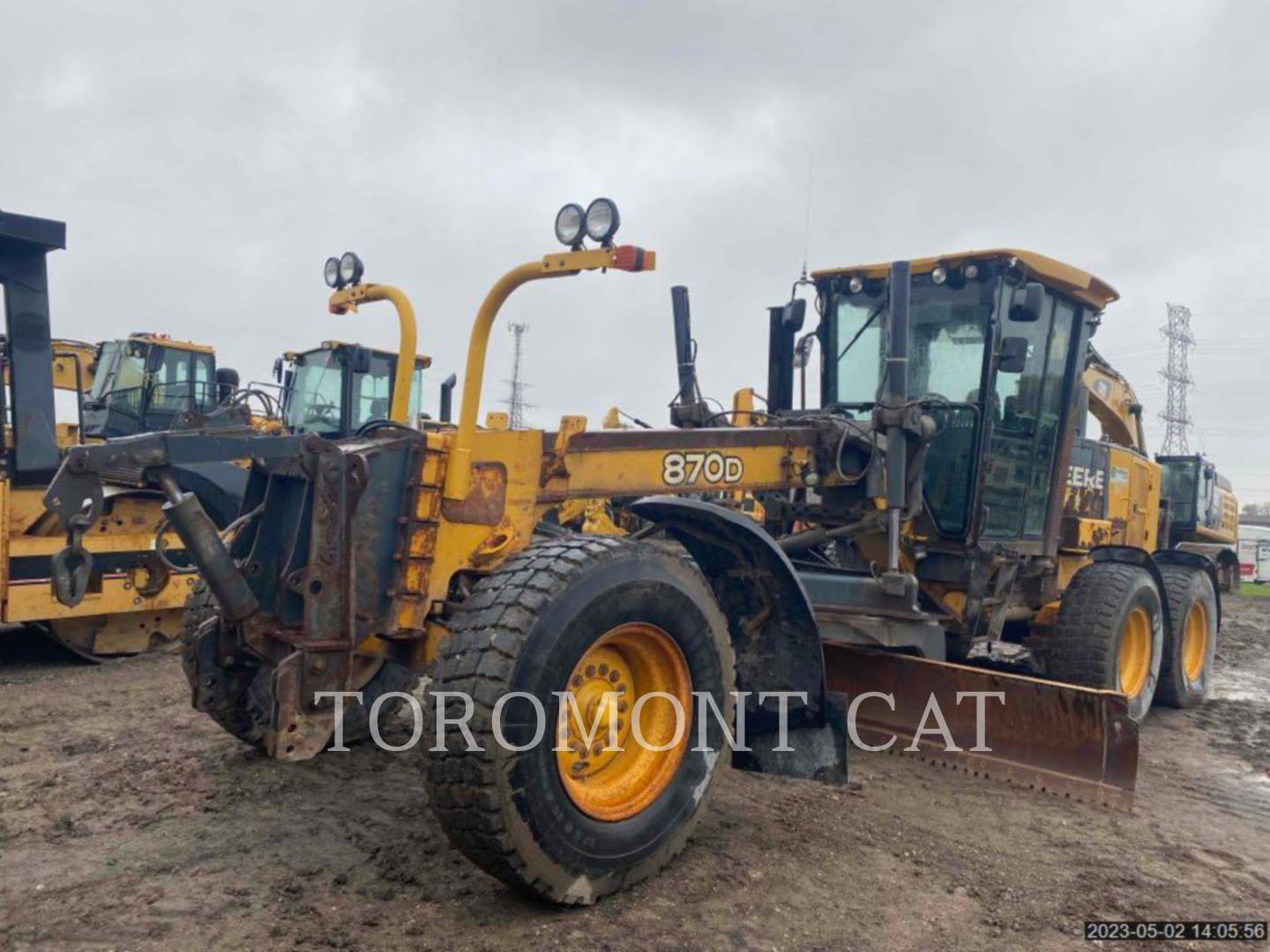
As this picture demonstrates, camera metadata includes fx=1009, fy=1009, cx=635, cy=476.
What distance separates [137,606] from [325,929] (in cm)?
475

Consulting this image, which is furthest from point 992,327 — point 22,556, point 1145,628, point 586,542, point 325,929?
point 22,556

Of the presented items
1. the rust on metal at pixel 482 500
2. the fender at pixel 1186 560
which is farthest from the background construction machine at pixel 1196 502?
the rust on metal at pixel 482 500

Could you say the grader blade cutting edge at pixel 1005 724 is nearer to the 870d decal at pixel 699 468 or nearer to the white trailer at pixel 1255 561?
the 870d decal at pixel 699 468

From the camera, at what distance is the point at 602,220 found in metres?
3.42

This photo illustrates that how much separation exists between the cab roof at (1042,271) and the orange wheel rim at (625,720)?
3.36m

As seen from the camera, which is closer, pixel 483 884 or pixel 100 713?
pixel 483 884

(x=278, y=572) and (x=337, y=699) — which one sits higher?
(x=278, y=572)

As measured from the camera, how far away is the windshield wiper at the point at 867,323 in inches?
243

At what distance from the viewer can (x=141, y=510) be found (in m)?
7.12

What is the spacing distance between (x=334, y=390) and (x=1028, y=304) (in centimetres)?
824

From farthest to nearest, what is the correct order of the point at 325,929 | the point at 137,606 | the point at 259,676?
1. the point at 137,606
2. the point at 259,676
3. the point at 325,929

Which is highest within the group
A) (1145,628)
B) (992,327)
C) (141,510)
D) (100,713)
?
(992,327)

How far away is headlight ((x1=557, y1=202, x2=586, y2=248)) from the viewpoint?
3.45 metres

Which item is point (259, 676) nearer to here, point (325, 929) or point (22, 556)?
point (325, 929)
